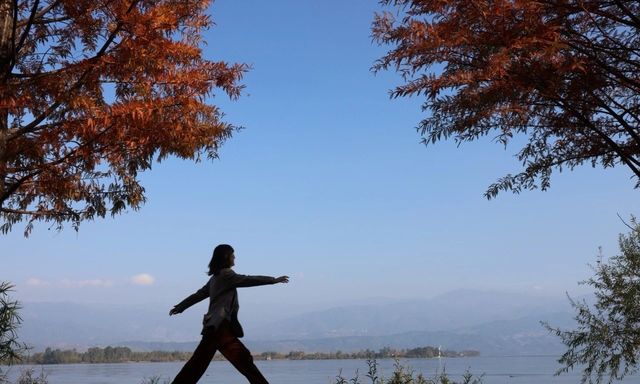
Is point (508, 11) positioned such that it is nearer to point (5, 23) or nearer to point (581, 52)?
point (581, 52)

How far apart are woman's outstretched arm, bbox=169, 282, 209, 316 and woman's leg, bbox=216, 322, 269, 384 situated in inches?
27.2

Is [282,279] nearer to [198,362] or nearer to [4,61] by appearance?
[198,362]

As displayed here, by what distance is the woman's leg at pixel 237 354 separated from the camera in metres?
8.52

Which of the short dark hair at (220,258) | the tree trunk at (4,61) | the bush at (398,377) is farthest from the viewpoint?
the tree trunk at (4,61)

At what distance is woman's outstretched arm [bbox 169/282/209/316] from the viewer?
9156mm

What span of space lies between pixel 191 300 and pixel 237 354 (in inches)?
48.5

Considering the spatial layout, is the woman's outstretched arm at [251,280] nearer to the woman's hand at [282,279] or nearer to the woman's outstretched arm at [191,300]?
the woman's hand at [282,279]

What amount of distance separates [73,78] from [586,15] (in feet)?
28.3

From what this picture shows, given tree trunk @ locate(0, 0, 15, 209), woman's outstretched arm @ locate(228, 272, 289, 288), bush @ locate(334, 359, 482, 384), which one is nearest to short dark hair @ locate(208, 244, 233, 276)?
woman's outstretched arm @ locate(228, 272, 289, 288)

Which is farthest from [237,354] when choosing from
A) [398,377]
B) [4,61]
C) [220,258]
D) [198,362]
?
[4,61]

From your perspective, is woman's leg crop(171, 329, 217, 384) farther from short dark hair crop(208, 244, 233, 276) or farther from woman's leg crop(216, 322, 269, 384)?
short dark hair crop(208, 244, 233, 276)

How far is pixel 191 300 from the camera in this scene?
9383 millimetres

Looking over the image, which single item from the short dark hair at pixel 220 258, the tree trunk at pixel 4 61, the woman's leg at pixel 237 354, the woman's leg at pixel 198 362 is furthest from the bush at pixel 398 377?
the tree trunk at pixel 4 61

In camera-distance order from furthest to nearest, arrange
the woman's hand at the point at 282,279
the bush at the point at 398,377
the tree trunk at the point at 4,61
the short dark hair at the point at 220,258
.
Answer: the tree trunk at the point at 4,61
the bush at the point at 398,377
the short dark hair at the point at 220,258
the woman's hand at the point at 282,279
